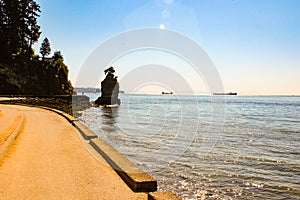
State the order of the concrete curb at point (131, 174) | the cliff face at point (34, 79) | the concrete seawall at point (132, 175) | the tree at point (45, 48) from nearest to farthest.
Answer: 1. the concrete seawall at point (132, 175)
2. the concrete curb at point (131, 174)
3. the cliff face at point (34, 79)
4. the tree at point (45, 48)

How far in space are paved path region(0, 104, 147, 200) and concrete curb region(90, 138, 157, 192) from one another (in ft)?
0.46

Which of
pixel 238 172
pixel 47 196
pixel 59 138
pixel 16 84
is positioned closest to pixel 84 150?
pixel 59 138

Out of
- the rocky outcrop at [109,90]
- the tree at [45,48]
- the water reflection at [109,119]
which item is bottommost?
the water reflection at [109,119]

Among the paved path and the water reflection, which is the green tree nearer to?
the water reflection

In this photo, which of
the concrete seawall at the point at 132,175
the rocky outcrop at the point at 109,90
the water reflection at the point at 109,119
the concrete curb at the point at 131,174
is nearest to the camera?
the concrete seawall at the point at 132,175

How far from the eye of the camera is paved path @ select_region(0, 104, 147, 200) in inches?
205

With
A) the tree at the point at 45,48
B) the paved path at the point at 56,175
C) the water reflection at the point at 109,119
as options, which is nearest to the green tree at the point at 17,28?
the tree at the point at 45,48

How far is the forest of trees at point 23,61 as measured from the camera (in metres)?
60.3

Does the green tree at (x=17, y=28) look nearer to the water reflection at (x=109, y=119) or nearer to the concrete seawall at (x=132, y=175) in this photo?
the water reflection at (x=109, y=119)

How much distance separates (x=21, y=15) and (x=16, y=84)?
1815 cm

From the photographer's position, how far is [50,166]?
7059mm

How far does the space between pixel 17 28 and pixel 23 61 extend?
758 centimetres

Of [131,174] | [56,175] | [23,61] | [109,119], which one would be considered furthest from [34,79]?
[131,174]

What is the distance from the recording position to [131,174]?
19.7 ft
